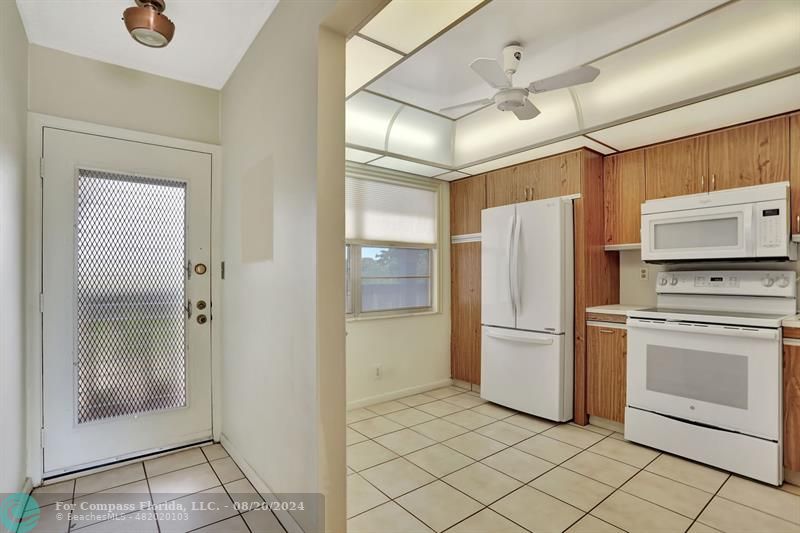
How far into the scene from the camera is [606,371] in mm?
3289

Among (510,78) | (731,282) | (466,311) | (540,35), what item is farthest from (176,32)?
(731,282)

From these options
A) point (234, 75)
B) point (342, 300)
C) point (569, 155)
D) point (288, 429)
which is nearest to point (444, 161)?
point (569, 155)

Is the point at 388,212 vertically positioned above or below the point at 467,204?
below

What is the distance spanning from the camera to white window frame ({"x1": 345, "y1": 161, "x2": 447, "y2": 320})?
3850mm

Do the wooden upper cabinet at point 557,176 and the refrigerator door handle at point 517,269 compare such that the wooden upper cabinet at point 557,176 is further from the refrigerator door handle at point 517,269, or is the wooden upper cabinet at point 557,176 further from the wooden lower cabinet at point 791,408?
the wooden lower cabinet at point 791,408

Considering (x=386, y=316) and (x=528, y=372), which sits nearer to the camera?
(x=528, y=372)

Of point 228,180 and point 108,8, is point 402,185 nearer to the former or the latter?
point 228,180

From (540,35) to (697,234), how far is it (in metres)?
1.86

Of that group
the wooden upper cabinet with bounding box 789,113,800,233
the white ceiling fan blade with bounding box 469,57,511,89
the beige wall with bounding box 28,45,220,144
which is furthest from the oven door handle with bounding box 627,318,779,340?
the beige wall with bounding box 28,45,220,144

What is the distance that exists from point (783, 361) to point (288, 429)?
291 cm

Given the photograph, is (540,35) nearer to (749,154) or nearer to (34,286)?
(749,154)

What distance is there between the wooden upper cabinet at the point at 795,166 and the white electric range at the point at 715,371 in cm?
39

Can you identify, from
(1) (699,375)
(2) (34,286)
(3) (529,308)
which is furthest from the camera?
(3) (529,308)

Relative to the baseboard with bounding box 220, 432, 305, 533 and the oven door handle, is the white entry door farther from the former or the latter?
the oven door handle
